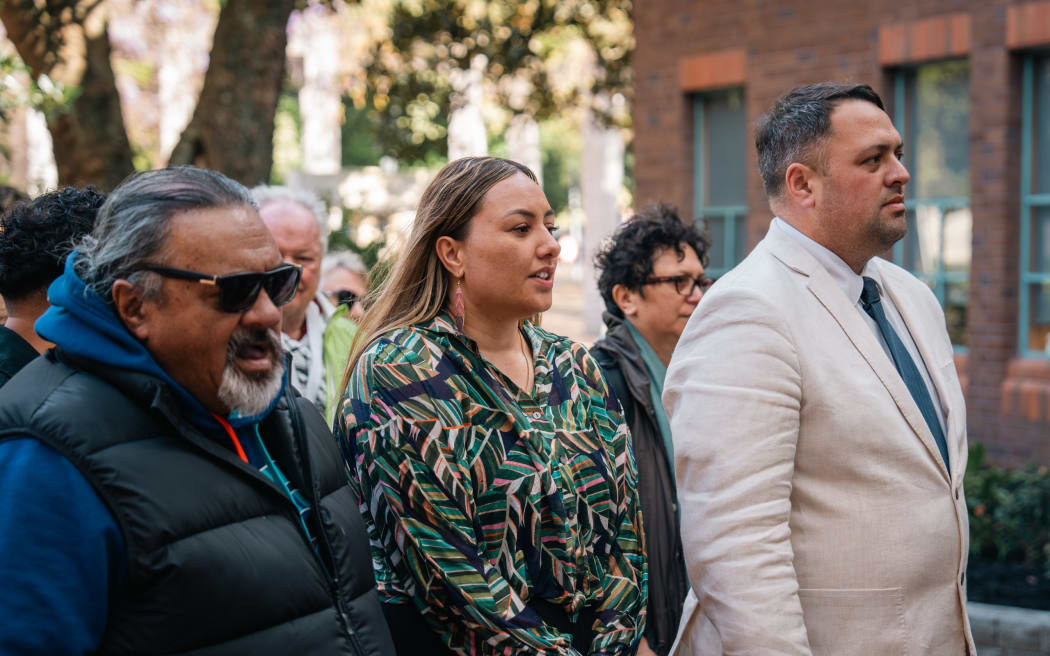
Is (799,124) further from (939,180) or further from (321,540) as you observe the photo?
(939,180)

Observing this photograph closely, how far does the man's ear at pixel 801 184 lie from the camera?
9.92ft

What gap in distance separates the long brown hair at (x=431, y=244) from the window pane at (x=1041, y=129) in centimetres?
736

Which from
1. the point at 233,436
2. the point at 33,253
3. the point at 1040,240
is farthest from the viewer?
the point at 1040,240

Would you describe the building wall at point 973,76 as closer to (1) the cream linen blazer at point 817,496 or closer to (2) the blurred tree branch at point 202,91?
(2) the blurred tree branch at point 202,91

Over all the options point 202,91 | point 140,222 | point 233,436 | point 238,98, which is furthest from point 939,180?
point 140,222

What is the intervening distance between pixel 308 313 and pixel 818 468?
9.38ft

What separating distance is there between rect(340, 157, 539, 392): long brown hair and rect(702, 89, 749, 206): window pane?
27.0 feet

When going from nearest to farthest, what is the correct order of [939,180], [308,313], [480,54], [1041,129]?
[308,313] < [1041,129] < [939,180] < [480,54]

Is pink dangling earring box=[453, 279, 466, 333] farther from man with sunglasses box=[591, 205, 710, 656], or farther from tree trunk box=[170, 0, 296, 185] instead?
tree trunk box=[170, 0, 296, 185]

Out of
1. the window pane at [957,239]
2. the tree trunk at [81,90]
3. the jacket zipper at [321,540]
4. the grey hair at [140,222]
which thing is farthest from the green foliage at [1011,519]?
the tree trunk at [81,90]

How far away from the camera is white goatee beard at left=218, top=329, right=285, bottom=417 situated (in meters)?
2.18

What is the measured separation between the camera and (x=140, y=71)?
2814 centimetres

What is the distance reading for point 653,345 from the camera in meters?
4.39

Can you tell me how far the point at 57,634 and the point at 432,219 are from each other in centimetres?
161
